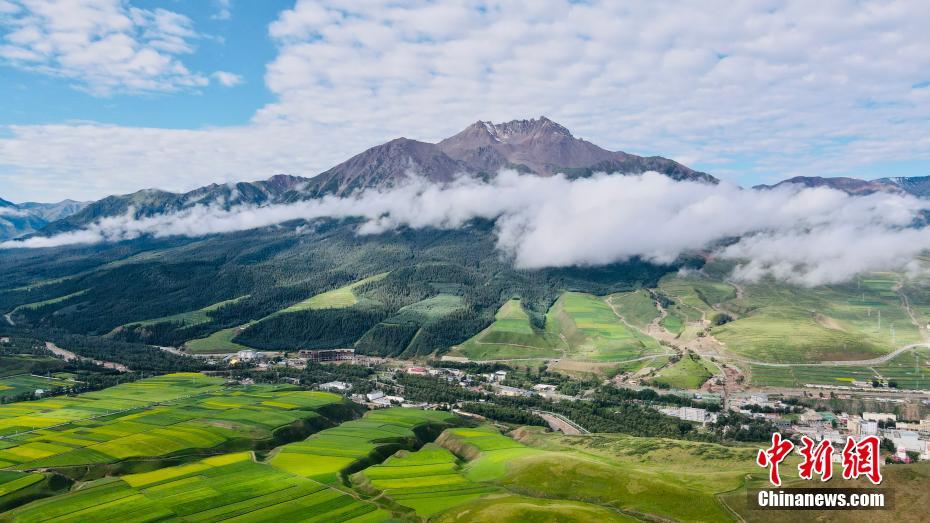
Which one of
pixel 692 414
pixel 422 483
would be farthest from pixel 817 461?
pixel 692 414

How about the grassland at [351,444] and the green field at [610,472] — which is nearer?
the green field at [610,472]

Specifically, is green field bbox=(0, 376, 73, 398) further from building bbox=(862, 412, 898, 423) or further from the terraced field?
building bbox=(862, 412, 898, 423)

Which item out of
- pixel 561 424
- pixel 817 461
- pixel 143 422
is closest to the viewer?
pixel 817 461

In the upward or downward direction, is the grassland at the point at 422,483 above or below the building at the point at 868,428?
above

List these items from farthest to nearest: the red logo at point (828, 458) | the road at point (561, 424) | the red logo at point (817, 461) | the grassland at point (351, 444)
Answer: the road at point (561, 424)
the grassland at point (351, 444)
the red logo at point (817, 461)
the red logo at point (828, 458)

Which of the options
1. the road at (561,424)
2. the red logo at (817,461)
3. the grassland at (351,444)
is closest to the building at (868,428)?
the road at (561,424)

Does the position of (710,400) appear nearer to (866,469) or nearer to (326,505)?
(866,469)

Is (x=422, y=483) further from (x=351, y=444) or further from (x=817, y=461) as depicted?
(x=817, y=461)

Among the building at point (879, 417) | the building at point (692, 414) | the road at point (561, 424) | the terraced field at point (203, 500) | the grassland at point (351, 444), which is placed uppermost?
the terraced field at point (203, 500)

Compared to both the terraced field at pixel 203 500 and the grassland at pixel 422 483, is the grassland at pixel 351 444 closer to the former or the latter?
the grassland at pixel 422 483

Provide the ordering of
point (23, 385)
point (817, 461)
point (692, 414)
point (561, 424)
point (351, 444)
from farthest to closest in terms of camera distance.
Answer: point (23, 385) < point (692, 414) < point (561, 424) < point (351, 444) < point (817, 461)

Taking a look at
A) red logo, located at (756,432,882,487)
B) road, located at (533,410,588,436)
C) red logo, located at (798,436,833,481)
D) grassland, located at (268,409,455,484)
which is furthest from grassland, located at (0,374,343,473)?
red logo, located at (798,436,833,481)
